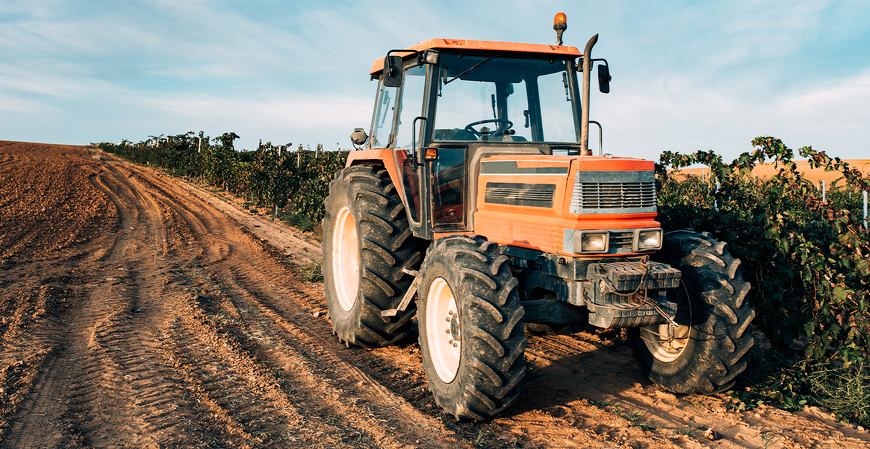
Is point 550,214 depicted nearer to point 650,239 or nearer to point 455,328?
point 650,239

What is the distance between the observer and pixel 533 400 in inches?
159

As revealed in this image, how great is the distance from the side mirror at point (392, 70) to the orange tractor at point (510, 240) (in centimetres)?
1

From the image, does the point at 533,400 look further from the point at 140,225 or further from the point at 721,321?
the point at 140,225

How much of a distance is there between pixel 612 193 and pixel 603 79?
1.54 metres

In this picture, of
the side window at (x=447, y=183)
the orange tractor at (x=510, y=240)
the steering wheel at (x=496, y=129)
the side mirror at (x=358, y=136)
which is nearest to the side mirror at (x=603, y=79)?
the orange tractor at (x=510, y=240)

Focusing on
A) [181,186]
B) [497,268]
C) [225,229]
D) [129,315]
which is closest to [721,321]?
[497,268]

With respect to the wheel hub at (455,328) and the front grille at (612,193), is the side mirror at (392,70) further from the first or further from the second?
the wheel hub at (455,328)

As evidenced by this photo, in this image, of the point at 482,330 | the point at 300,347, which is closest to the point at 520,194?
the point at 482,330

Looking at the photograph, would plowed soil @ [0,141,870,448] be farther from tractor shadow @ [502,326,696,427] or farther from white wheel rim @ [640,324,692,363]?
white wheel rim @ [640,324,692,363]

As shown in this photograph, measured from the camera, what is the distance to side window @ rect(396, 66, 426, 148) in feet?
15.4

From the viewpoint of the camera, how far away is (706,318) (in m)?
3.74

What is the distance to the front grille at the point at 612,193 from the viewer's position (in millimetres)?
3584

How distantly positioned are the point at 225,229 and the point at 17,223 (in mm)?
4018

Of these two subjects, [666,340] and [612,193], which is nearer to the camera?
[612,193]
